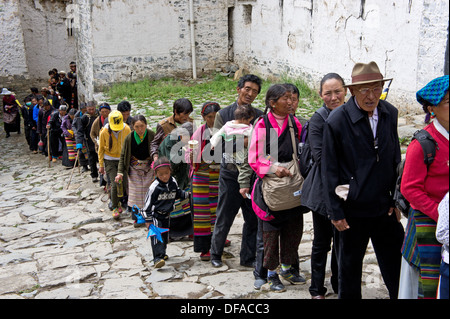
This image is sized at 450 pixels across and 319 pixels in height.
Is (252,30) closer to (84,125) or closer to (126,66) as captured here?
(126,66)

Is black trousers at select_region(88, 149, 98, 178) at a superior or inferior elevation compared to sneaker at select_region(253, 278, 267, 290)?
superior

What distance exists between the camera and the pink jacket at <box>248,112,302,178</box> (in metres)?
4.09

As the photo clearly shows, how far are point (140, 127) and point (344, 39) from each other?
673 centimetres

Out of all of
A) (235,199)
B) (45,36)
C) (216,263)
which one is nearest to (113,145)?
(216,263)

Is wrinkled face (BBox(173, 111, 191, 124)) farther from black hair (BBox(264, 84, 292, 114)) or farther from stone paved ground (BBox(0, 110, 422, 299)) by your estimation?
black hair (BBox(264, 84, 292, 114))

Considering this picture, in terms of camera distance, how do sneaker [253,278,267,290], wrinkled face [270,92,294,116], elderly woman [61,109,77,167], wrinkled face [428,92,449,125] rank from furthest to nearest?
elderly woman [61,109,77,167] → sneaker [253,278,267,290] → wrinkled face [270,92,294,116] → wrinkled face [428,92,449,125]

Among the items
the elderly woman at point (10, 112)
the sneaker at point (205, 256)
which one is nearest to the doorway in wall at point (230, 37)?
the elderly woman at point (10, 112)

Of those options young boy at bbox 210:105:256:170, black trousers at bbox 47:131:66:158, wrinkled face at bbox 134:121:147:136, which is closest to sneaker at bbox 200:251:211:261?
young boy at bbox 210:105:256:170

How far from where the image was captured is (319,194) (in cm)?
371

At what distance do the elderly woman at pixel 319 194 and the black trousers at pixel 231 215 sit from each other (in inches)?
37.2

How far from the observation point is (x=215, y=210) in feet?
17.7

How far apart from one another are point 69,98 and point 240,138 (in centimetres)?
1414

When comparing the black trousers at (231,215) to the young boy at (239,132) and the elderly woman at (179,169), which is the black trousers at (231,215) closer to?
the young boy at (239,132)

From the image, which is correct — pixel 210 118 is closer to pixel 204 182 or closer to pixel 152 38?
pixel 204 182
